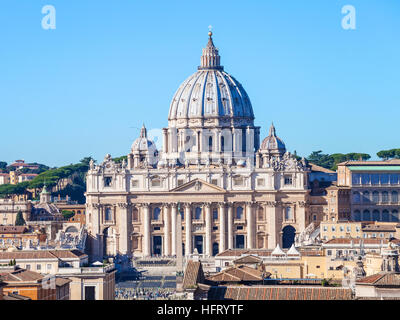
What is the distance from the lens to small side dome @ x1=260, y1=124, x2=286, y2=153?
15462 centimetres

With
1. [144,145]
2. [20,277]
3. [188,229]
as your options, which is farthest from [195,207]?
[20,277]

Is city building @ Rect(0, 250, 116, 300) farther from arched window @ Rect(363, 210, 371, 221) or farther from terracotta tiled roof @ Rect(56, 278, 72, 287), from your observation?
arched window @ Rect(363, 210, 371, 221)

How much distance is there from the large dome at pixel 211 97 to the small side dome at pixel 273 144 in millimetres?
5793

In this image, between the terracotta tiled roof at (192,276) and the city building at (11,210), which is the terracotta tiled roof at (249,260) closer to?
the terracotta tiled roof at (192,276)

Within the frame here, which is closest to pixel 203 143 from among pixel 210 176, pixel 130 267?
pixel 210 176

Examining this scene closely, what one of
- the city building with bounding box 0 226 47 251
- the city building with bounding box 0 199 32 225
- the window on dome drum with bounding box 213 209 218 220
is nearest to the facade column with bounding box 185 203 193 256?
the window on dome drum with bounding box 213 209 218 220

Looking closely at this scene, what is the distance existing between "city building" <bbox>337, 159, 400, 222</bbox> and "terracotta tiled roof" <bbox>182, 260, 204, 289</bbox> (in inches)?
3064

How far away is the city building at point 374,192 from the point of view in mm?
140000

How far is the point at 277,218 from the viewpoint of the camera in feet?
464

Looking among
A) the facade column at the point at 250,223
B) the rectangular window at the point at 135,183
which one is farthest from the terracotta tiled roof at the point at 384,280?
the rectangular window at the point at 135,183

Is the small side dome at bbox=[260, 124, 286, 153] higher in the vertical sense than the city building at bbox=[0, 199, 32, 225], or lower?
higher

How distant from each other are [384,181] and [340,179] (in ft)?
17.0
